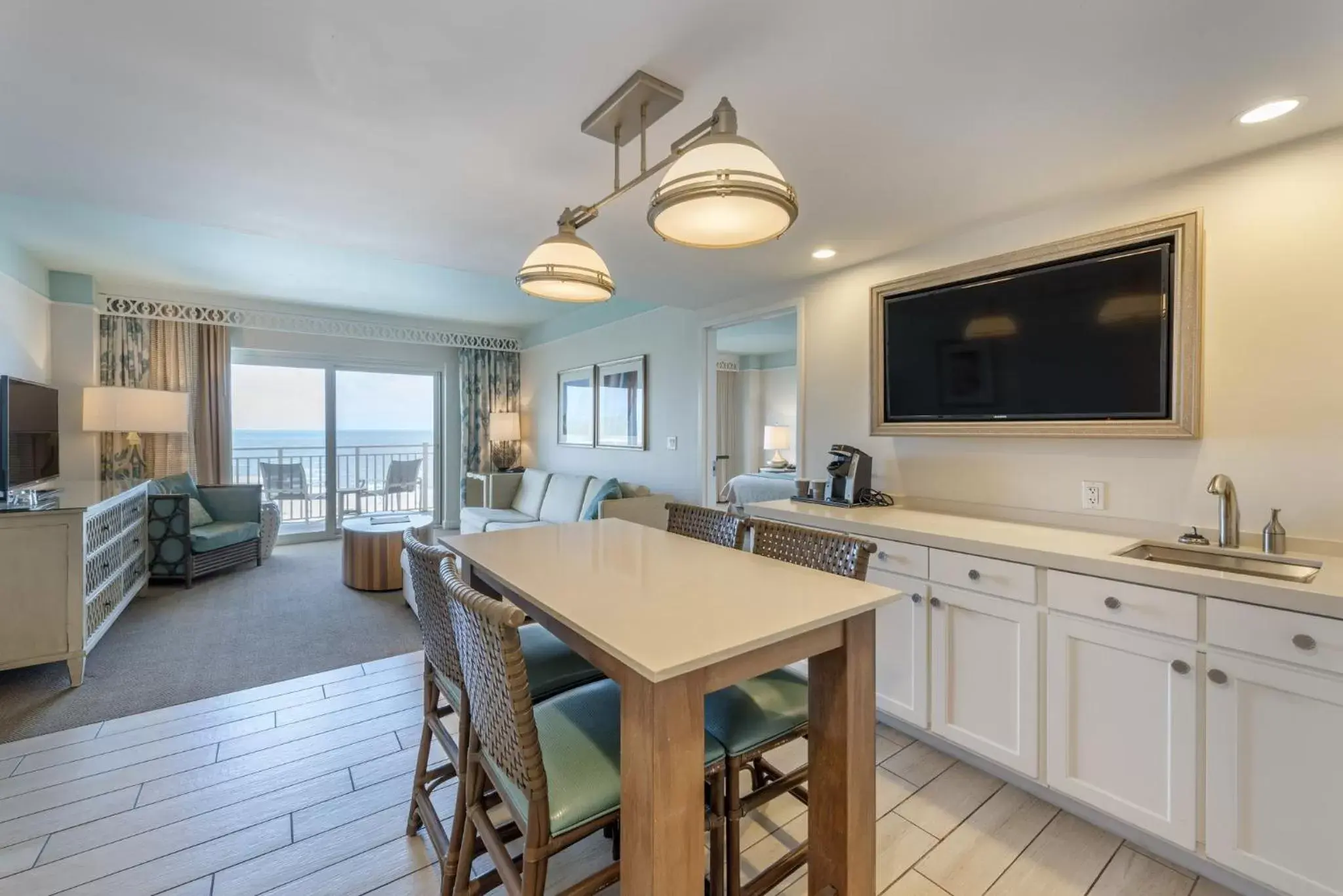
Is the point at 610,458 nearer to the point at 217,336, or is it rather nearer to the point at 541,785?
the point at 217,336

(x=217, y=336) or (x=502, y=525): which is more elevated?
(x=217, y=336)

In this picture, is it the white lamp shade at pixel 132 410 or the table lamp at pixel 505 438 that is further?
the table lamp at pixel 505 438

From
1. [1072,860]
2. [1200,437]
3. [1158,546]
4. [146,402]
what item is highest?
[146,402]

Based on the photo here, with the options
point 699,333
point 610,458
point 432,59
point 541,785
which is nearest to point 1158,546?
point 541,785

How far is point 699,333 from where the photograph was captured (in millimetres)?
4184

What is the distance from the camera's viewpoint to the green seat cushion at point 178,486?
457 cm

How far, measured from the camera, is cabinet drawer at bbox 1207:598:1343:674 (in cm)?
133

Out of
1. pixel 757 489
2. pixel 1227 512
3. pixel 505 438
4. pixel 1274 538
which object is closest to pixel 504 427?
pixel 505 438

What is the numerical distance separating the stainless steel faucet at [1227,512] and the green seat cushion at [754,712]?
147 centimetres

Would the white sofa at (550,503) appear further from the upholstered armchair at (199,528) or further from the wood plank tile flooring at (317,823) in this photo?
the wood plank tile flooring at (317,823)

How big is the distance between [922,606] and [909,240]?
5.50 feet

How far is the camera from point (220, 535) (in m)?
4.48

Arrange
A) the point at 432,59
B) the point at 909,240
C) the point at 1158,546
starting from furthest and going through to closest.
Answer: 1. the point at 909,240
2. the point at 1158,546
3. the point at 432,59

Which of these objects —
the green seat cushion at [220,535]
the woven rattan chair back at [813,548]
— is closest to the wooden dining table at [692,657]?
the woven rattan chair back at [813,548]
